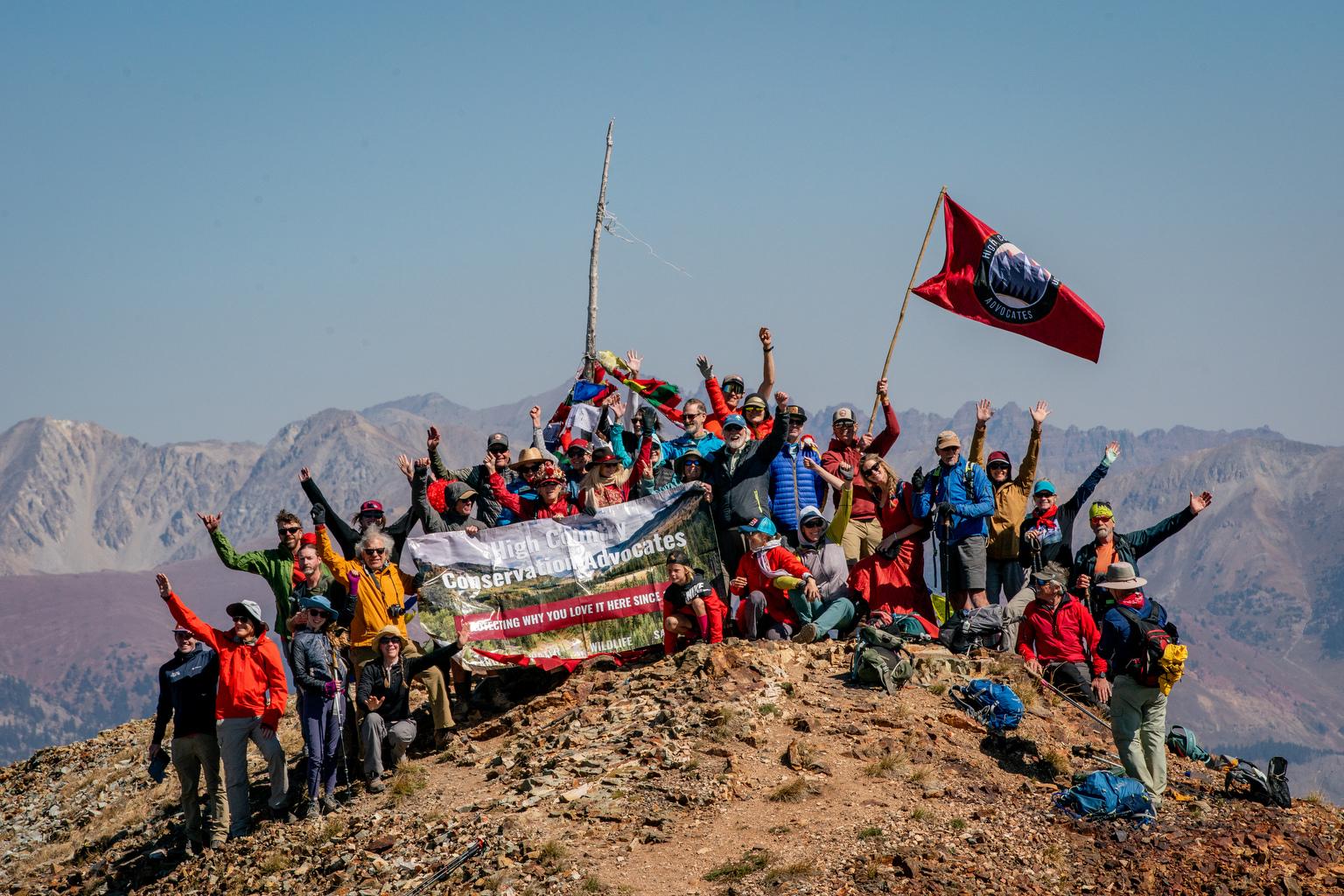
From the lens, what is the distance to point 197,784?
16047 millimetres

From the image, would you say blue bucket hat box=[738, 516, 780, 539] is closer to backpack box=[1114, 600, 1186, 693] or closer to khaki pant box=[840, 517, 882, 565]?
khaki pant box=[840, 517, 882, 565]

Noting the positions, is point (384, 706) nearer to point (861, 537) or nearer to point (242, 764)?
point (242, 764)

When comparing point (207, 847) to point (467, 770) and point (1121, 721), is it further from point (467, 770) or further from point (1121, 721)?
point (1121, 721)

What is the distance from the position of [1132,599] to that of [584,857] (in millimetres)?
6336

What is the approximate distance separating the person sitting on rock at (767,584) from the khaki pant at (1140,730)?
408cm

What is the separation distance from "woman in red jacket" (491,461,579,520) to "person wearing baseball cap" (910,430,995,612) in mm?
4702

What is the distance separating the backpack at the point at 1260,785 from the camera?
49.5 ft

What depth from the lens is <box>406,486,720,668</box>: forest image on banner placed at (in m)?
17.6

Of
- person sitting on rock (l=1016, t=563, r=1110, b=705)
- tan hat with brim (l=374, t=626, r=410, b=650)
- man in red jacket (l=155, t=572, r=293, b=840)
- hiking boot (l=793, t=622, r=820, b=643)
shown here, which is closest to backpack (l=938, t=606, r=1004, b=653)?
person sitting on rock (l=1016, t=563, r=1110, b=705)

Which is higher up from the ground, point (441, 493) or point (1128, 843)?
point (441, 493)

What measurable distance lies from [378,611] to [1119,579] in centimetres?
844

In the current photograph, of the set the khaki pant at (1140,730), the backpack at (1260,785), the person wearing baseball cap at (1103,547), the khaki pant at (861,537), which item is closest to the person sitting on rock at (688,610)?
the khaki pant at (861,537)

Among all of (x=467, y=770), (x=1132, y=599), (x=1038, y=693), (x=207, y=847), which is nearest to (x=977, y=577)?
(x=1038, y=693)

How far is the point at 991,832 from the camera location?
13359mm
